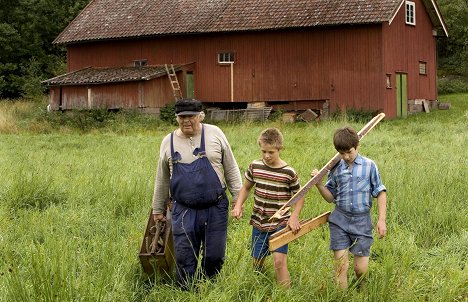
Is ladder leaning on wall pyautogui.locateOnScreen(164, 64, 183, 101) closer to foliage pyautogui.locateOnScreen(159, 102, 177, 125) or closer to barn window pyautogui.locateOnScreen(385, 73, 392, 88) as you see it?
foliage pyautogui.locateOnScreen(159, 102, 177, 125)

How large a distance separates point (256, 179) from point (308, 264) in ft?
2.77

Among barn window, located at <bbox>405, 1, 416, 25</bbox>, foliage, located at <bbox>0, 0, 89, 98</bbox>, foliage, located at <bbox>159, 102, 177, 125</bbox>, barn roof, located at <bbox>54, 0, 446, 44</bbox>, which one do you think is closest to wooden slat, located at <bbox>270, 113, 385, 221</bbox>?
barn roof, located at <bbox>54, 0, 446, 44</bbox>

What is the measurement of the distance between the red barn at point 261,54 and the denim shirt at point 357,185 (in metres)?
20.7

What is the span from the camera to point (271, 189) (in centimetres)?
523

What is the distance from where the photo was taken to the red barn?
26.1 m

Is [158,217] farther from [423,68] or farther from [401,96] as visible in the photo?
[423,68]

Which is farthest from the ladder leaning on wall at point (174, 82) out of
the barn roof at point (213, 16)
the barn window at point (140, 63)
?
the barn window at point (140, 63)

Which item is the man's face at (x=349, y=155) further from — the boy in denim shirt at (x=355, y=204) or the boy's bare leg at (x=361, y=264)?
the boy's bare leg at (x=361, y=264)

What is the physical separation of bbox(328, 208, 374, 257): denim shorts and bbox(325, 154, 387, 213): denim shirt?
6cm

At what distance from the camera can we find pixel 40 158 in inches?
548

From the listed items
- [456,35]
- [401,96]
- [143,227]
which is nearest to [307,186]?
[143,227]

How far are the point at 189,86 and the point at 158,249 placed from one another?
24346 mm

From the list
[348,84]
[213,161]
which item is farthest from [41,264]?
[348,84]

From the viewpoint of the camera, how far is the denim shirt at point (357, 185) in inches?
202
